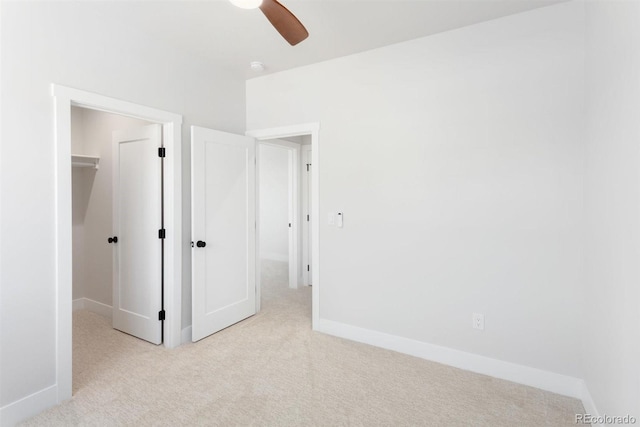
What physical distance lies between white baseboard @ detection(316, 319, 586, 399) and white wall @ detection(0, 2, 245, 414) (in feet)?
7.60

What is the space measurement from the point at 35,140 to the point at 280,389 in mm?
2324

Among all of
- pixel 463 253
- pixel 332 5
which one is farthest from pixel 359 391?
pixel 332 5

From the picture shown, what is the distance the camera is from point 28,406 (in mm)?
2150

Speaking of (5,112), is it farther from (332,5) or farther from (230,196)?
(332,5)

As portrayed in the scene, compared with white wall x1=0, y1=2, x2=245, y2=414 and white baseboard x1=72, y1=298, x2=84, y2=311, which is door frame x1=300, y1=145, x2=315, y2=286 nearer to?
white wall x1=0, y1=2, x2=245, y2=414

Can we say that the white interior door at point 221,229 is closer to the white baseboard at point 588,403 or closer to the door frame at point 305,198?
the door frame at point 305,198

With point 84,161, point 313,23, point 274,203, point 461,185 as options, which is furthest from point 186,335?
point 274,203

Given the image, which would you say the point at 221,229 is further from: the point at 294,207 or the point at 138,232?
the point at 294,207

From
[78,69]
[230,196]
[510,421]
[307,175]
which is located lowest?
[510,421]

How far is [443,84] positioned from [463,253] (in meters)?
1.40

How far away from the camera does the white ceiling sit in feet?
7.86

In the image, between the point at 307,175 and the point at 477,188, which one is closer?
the point at 477,188

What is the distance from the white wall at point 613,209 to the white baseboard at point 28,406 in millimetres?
3227

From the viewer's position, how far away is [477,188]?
8.80 ft
